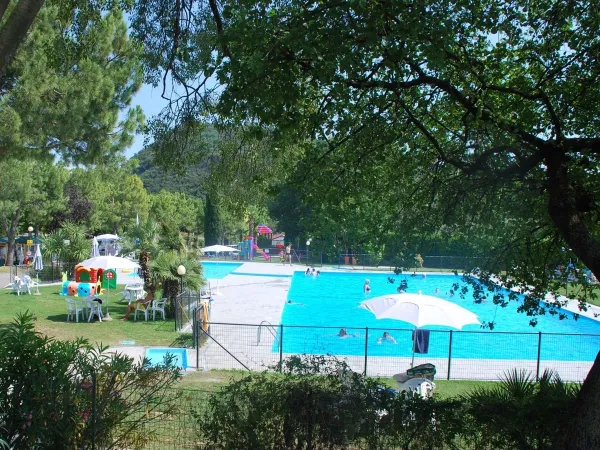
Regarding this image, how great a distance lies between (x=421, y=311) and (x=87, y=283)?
47.0 ft

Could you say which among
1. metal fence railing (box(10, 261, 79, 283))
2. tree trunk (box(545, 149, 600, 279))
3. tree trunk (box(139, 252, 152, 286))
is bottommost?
metal fence railing (box(10, 261, 79, 283))

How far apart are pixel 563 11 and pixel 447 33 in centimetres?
220

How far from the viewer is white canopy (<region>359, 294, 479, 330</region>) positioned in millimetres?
12352

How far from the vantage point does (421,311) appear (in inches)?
492

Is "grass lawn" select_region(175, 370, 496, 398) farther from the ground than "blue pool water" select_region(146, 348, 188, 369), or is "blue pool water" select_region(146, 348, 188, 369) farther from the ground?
"blue pool water" select_region(146, 348, 188, 369)

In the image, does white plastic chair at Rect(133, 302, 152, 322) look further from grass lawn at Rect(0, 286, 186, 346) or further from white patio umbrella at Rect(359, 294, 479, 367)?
white patio umbrella at Rect(359, 294, 479, 367)

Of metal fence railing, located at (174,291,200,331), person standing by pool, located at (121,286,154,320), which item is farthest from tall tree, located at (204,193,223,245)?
metal fence railing, located at (174,291,200,331)

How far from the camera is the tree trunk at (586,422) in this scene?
4797 millimetres

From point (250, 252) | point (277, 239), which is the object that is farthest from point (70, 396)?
point (277, 239)

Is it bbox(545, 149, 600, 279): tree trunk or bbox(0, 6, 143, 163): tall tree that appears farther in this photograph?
bbox(0, 6, 143, 163): tall tree

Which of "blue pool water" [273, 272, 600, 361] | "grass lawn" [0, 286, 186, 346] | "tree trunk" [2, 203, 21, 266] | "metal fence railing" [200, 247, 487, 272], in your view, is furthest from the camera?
"tree trunk" [2, 203, 21, 266]

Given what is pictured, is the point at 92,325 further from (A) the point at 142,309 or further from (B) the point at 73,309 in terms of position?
(A) the point at 142,309

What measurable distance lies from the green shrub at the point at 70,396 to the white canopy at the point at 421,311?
25.1 feet

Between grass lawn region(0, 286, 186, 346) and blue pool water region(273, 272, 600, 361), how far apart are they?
3.83 m
